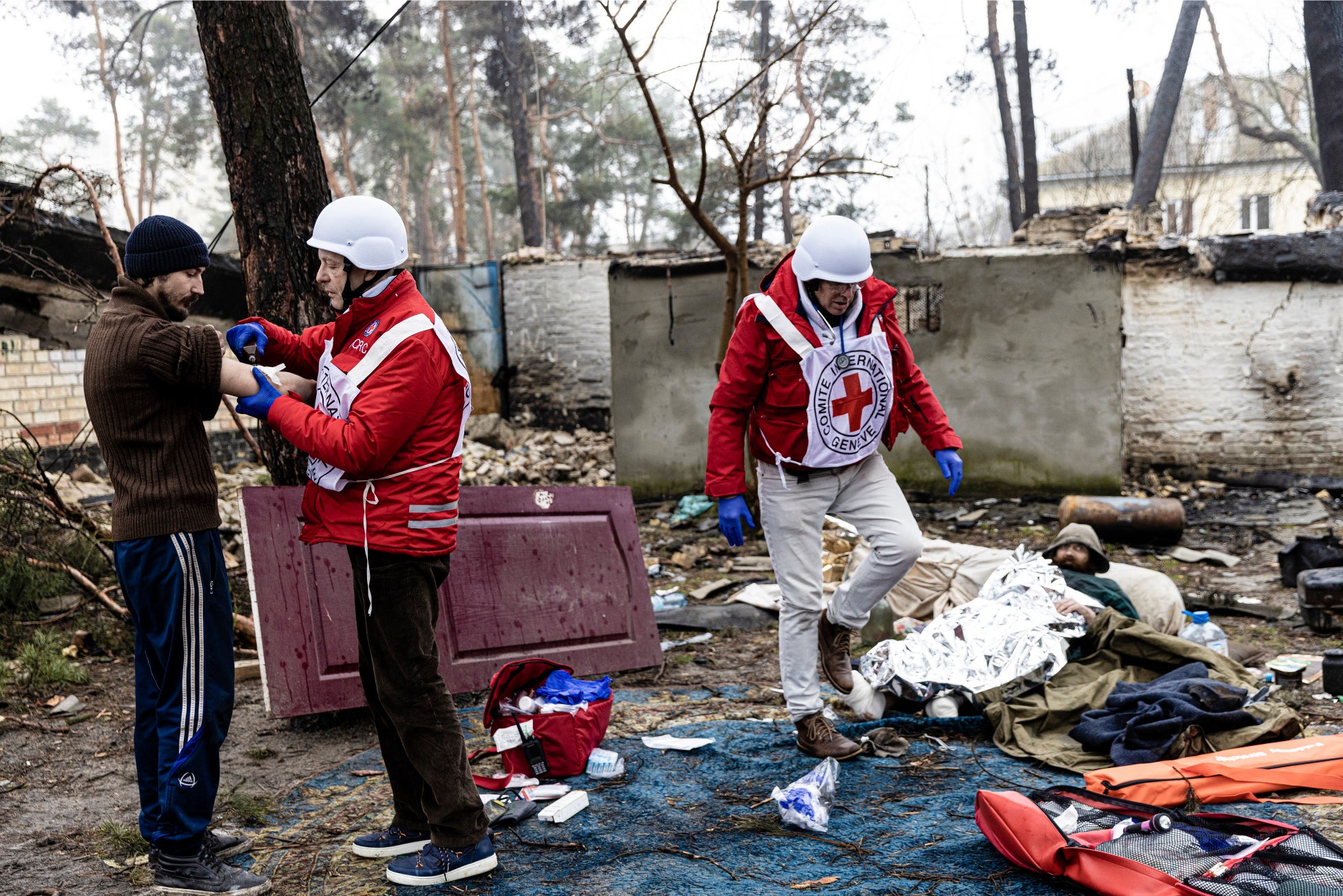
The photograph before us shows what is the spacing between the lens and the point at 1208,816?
283cm

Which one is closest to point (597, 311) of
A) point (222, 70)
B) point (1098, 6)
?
point (1098, 6)

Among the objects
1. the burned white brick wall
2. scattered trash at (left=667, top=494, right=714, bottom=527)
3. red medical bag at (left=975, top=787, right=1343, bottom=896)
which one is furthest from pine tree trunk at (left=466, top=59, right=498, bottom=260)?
red medical bag at (left=975, top=787, right=1343, bottom=896)

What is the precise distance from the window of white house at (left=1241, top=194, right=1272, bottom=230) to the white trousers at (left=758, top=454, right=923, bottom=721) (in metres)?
32.9

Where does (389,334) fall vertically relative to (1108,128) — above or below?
below

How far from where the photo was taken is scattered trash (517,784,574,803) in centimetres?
354

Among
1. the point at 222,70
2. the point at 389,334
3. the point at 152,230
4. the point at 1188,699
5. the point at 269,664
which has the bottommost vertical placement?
the point at 1188,699

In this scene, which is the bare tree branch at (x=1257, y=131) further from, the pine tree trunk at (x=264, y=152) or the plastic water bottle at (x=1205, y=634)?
the pine tree trunk at (x=264, y=152)

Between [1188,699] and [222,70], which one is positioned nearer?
[1188,699]

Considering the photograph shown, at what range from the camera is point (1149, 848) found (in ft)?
8.84

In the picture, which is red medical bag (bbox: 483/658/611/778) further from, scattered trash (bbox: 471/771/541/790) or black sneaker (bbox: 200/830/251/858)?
black sneaker (bbox: 200/830/251/858)

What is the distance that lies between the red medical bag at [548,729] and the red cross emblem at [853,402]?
1484 millimetres

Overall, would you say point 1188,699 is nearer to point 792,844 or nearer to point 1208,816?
point 1208,816

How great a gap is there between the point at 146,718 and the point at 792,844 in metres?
1.98

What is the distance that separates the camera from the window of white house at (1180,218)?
28577mm
